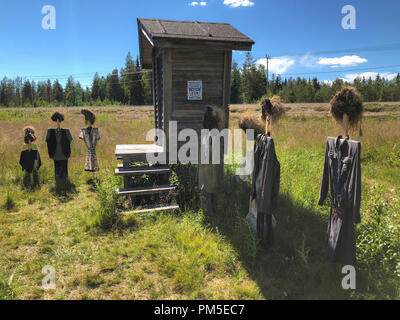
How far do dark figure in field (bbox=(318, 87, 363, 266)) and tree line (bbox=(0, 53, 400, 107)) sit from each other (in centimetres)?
4916

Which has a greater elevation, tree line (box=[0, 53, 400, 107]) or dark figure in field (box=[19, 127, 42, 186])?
tree line (box=[0, 53, 400, 107])

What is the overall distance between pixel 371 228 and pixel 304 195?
Result: 2.00m

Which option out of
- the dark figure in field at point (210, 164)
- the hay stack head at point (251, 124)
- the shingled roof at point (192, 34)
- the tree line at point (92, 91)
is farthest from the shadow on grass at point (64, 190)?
the tree line at point (92, 91)

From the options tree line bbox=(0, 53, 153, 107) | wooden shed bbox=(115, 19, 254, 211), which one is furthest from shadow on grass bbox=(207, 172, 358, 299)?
tree line bbox=(0, 53, 153, 107)

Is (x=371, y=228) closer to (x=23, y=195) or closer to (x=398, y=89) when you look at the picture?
(x=23, y=195)

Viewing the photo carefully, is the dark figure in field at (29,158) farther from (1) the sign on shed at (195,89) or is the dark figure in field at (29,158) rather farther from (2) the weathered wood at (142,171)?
(1) the sign on shed at (195,89)

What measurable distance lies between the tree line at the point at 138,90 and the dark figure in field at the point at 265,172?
4868 cm

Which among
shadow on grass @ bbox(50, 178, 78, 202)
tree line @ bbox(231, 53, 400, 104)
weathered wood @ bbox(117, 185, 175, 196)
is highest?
tree line @ bbox(231, 53, 400, 104)

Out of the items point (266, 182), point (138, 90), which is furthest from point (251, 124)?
point (138, 90)

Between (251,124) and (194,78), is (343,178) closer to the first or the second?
(251,124)

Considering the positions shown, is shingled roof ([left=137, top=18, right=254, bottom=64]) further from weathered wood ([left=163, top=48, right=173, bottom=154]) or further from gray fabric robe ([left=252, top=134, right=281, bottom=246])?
gray fabric robe ([left=252, top=134, right=281, bottom=246])

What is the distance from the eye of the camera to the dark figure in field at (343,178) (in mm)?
3195

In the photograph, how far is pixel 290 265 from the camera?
12.3 ft

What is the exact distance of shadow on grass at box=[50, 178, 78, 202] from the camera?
6801 mm
